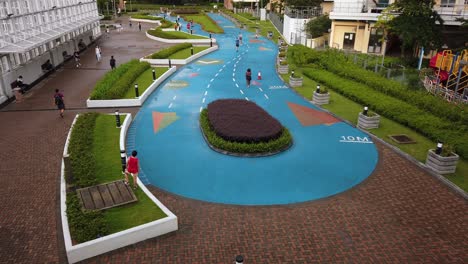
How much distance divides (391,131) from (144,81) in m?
18.2

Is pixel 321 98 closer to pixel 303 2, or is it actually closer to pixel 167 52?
pixel 167 52

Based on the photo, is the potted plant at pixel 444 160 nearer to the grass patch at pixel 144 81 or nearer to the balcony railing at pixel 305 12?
the grass patch at pixel 144 81

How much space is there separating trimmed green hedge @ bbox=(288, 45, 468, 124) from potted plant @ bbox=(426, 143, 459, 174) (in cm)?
506

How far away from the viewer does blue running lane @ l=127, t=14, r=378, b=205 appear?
47.0 feet

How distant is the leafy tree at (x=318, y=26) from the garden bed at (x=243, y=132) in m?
28.3

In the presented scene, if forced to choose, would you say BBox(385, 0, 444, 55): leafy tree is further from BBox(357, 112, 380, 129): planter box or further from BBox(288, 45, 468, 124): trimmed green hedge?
BBox(357, 112, 380, 129): planter box

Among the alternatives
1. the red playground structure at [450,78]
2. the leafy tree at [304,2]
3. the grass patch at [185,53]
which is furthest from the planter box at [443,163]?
the leafy tree at [304,2]

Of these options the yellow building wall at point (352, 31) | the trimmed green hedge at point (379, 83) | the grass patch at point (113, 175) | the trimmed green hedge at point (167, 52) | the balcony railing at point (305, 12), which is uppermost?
the balcony railing at point (305, 12)

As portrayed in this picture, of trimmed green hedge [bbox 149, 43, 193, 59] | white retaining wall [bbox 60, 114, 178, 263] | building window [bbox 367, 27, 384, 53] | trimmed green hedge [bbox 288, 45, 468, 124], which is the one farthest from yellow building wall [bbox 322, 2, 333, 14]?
white retaining wall [bbox 60, 114, 178, 263]

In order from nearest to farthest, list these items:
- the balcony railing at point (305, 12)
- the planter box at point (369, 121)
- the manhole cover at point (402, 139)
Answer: the manhole cover at point (402, 139) → the planter box at point (369, 121) → the balcony railing at point (305, 12)

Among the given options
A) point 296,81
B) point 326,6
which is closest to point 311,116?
point 296,81

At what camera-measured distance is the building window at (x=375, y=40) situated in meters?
41.7

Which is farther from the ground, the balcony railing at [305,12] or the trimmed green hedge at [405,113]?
the balcony railing at [305,12]

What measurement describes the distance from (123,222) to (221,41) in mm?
44070
